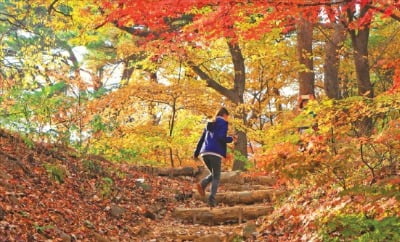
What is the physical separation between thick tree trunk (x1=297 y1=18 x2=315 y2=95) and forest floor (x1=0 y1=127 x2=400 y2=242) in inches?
189

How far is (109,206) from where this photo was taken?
8273 millimetres

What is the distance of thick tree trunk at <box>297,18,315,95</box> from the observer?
1319 cm

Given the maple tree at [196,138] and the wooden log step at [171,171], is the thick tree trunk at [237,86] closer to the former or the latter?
the maple tree at [196,138]

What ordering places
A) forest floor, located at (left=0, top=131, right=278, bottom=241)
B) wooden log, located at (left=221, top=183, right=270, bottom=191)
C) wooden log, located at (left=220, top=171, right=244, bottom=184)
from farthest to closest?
1. wooden log, located at (left=220, top=171, right=244, bottom=184)
2. wooden log, located at (left=221, top=183, right=270, bottom=191)
3. forest floor, located at (left=0, top=131, right=278, bottom=241)

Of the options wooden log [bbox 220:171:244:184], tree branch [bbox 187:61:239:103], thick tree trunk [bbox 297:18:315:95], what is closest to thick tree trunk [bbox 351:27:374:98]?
thick tree trunk [bbox 297:18:315:95]

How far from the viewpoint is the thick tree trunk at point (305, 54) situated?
43.3ft

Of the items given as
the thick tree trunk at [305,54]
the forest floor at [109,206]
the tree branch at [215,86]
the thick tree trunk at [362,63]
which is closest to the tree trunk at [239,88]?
the tree branch at [215,86]

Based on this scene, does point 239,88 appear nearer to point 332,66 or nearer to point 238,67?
point 238,67

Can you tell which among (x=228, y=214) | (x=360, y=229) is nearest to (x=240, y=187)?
(x=228, y=214)

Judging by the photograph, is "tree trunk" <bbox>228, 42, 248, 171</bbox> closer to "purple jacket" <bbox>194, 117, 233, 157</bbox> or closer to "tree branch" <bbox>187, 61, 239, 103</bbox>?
"tree branch" <bbox>187, 61, 239, 103</bbox>

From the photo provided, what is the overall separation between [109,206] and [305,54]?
752cm

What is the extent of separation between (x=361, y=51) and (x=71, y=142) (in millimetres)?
7255

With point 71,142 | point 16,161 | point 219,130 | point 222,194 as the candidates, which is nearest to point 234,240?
point 219,130

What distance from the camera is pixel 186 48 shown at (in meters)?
15.2
